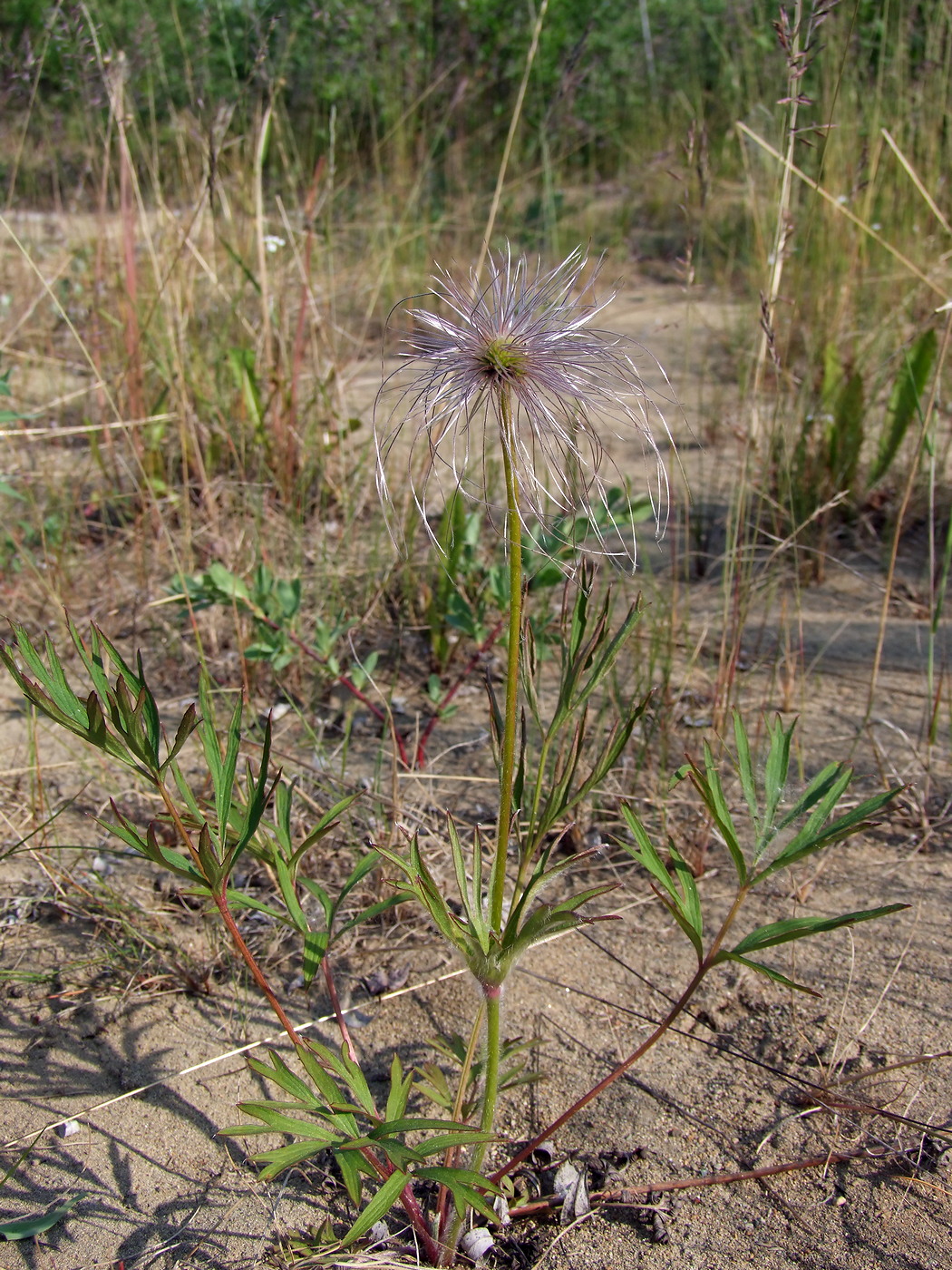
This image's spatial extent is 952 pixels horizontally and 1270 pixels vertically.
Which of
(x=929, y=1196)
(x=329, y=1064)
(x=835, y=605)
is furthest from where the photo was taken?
→ (x=835, y=605)

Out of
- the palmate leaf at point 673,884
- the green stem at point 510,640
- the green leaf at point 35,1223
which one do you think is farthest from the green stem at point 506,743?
the green leaf at point 35,1223

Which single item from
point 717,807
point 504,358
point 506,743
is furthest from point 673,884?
point 504,358

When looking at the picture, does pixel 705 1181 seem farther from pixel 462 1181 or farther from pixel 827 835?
pixel 827 835

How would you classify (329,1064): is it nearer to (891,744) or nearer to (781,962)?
(781,962)

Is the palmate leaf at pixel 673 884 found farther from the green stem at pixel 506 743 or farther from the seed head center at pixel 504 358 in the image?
the seed head center at pixel 504 358

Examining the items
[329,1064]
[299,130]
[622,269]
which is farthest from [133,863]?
[299,130]

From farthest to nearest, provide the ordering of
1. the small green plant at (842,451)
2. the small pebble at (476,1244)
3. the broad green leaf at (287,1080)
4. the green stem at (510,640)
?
the small green plant at (842,451), the small pebble at (476,1244), the broad green leaf at (287,1080), the green stem at (510,640)

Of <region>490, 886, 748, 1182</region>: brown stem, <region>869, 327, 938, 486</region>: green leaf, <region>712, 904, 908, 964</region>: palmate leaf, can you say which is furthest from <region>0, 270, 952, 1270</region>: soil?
<region>869, 327, 938, 486</region>: green leaf
